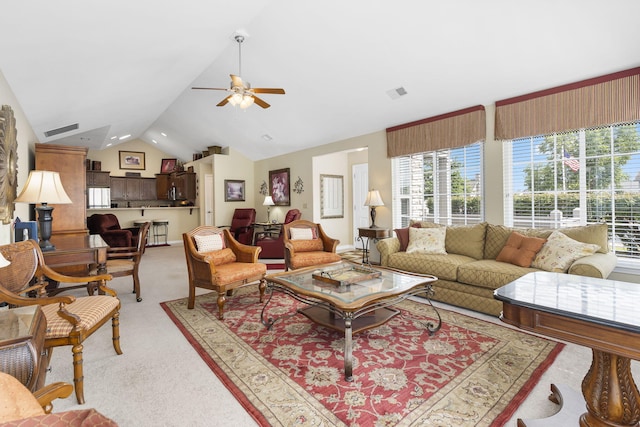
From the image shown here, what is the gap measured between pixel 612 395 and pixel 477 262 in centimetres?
214

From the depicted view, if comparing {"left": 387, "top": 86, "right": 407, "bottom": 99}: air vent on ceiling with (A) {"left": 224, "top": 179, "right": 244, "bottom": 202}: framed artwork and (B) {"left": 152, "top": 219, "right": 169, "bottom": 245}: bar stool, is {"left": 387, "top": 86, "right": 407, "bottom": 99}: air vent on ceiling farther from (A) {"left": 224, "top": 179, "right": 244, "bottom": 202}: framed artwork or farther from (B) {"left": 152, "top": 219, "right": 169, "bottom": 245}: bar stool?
(B) {"left": 152, "top": 219, "right": 169, "bottom": 245}: bar stool

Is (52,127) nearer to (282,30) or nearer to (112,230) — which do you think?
(112,230)

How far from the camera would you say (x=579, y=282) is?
6.30ft

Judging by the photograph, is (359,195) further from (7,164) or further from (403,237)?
(7,164)

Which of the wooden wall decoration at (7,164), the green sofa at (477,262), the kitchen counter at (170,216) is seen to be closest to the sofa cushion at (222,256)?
the wooden wall decoration at (7,164)

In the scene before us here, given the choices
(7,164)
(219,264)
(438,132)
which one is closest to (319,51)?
(438,132)

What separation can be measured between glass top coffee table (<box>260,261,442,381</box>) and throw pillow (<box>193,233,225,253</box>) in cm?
112

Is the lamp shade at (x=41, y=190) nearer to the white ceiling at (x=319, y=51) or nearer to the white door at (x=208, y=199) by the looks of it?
the white ceiling at (x=319, y=51)

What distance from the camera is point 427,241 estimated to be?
413 cm

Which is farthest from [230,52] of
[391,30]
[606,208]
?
[606,208]

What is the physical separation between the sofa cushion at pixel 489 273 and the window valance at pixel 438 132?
1.87m

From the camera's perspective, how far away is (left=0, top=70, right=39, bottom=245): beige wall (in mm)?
2840

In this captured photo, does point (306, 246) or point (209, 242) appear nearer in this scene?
point (209, 242)

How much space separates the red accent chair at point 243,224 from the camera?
25.3 feet
